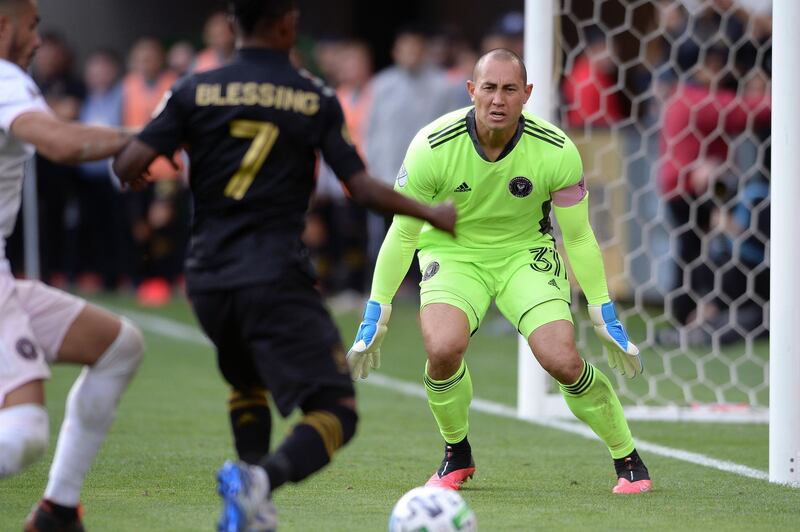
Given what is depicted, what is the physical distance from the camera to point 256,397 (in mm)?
5109

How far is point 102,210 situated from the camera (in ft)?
54.2

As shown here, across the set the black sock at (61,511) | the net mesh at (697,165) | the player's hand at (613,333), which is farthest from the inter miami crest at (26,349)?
the net mesh at (697,165)

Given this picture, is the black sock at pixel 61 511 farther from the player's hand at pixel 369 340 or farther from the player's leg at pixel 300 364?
the player's hand at pixel 369 340

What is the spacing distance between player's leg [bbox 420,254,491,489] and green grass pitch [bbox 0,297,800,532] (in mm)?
142

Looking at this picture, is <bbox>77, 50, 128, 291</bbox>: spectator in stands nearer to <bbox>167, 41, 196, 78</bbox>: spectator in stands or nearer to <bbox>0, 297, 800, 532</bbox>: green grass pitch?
<bbox>167, 41, 196, 78</bbox>: spectator in stands

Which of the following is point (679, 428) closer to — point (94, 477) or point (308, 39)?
point (94, 477)

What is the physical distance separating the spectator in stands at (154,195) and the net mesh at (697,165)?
14.8 ft

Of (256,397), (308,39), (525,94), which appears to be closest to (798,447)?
(525,94)

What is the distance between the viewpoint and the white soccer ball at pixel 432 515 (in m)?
4.76

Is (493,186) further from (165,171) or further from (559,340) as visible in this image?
(165,171)

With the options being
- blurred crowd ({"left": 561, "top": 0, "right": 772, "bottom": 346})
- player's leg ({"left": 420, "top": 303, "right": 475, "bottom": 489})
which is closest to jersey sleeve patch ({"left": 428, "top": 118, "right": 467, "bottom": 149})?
player's leg ({"left": 420, "top": 303, "right": 475, "bottom": 489})

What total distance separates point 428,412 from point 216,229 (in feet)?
14.9

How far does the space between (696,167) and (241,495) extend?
26.6 ft

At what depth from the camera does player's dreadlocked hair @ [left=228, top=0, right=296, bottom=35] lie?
4621 millimetres
